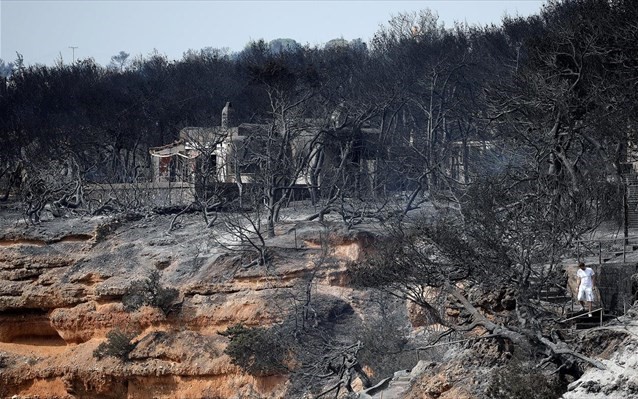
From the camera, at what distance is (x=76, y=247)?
157 ft

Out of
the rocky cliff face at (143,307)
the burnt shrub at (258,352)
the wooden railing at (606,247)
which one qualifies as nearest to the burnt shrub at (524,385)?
the wooden railing at (606,247)

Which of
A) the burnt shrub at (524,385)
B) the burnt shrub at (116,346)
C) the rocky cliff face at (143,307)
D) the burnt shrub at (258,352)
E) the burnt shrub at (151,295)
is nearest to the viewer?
the burnt shrub at (524,385)

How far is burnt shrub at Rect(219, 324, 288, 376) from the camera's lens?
3756cm

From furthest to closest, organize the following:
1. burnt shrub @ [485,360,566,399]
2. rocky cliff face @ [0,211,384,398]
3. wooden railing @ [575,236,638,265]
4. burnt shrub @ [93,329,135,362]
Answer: burnt shrub @ [93,329,135,362], rocky cliff face @ [0,211,384,398], wooden railing @ [575,236,638,265], burnt shrub @ [485,360,566,399]

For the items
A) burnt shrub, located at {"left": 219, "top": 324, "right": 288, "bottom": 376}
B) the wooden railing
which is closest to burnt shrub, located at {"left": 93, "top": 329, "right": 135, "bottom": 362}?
burnt shrub, located at {"left": 219, "top": 324, "right": 288, "bottom": 376}

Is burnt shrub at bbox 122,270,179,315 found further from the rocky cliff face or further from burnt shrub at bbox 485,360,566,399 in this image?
burnt shrub at bbox 485,360,566,399

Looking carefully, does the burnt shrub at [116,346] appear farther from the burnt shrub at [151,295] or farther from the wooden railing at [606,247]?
the wooden railing at [606,247]

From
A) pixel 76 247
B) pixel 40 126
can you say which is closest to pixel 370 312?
pixel 76 247

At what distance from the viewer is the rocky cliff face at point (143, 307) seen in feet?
133

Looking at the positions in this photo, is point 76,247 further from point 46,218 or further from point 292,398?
point 292,398

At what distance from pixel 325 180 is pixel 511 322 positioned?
26.5m

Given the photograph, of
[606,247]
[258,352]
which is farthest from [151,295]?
[606,247]

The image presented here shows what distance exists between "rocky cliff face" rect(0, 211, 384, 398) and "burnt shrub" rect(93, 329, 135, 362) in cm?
22

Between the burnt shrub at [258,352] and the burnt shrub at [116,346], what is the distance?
405 centimetres
